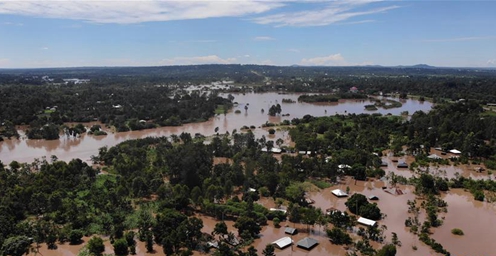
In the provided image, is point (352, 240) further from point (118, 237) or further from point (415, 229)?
point (118, 237)

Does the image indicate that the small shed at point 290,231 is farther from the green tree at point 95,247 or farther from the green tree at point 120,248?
the green tree at point 95,247

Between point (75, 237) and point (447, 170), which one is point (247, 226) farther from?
point (447, 170)

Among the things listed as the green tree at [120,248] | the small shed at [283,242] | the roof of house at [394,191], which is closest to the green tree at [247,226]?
the small shed at [283,242]

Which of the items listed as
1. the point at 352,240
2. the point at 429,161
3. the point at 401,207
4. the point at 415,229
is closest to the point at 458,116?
the point at 429,161

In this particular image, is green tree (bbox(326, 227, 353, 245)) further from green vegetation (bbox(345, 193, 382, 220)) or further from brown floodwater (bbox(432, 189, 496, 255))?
brown floodwater (bbox(432, 189, 496, 255))

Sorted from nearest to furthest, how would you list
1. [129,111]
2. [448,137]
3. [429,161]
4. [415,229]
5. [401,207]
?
[415,229], [401,207], [429,161], [448,137], [129,111]

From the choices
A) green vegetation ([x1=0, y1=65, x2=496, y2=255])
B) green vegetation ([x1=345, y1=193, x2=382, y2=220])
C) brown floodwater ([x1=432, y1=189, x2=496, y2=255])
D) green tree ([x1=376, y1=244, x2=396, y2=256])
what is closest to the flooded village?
brown floodwater ([x1=432, y1=189, x2=496, y2=255])
